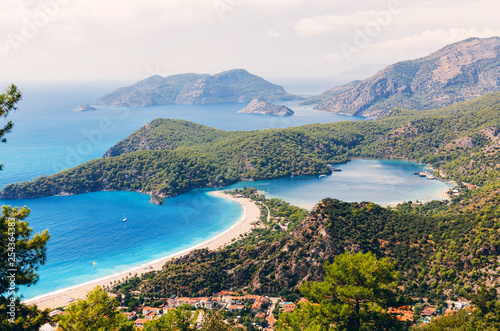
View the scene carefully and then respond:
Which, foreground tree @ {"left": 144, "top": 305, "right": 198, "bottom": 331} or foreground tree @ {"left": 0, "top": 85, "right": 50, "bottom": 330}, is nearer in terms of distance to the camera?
foreground tree @ {"left": 0, "top": 85, "right": 50, "bottom": 330}

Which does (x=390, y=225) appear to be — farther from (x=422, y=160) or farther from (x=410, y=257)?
(x=422, y=160)

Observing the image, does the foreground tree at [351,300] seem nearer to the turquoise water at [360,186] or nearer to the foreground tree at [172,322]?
the foreground tree at [172,322]

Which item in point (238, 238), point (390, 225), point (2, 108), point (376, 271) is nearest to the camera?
point (2, 108)

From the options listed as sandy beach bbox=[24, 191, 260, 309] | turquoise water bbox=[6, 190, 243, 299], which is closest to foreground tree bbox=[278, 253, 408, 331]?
sandy beach bbox=[24, 191, 260, 309]

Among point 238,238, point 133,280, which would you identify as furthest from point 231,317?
point 238,238

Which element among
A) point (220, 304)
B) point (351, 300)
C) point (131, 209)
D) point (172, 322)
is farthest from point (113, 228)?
point (351, 300)

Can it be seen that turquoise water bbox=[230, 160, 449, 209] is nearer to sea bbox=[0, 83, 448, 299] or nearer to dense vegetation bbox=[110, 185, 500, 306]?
sea bbox=[0, 83, 448, 299]
